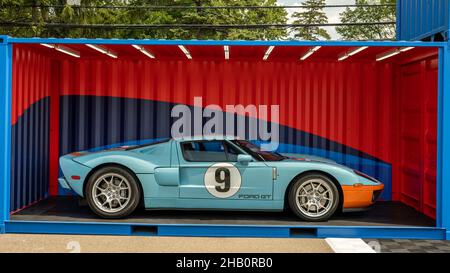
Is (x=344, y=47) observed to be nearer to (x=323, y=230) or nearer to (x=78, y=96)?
(x=323, y=230)

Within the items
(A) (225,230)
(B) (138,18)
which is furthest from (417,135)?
(B) (138,18)

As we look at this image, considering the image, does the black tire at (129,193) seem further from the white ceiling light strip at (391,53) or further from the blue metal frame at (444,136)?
the white ceiling light strip at (391,53)

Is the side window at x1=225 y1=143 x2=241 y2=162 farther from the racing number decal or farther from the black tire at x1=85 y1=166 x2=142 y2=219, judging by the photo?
the black tire at x1=85 y1=166 x2=142 y2=219

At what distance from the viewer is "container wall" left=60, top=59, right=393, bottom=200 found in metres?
9.78

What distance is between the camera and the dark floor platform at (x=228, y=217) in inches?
303

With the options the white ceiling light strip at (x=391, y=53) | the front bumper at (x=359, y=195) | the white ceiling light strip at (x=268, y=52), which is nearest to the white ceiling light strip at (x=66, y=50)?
the white ceiling light strip at (x=268, y=52)

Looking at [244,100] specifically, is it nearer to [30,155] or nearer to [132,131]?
[132,131]

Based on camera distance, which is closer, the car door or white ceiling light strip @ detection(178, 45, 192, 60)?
the car door

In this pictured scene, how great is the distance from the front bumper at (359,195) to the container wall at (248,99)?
1973mm

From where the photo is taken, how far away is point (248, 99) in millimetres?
9781

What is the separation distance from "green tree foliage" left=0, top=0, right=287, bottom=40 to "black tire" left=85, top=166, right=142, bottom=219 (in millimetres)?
20980

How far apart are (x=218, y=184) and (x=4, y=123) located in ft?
9.40

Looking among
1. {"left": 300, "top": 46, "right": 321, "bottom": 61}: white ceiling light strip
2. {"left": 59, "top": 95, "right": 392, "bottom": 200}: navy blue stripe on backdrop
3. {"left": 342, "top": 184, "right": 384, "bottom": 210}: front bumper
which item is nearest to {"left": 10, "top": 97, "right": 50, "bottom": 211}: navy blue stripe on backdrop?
{"left": 59, "top": 95, "right": 392, "bottom": 200}: navy blue stripe on backdrop
